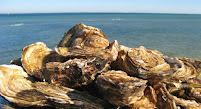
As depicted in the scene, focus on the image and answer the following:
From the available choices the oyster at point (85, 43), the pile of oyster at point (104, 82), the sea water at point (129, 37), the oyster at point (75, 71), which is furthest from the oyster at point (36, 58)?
the sea water at point (129, 37)

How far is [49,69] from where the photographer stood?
154 inches

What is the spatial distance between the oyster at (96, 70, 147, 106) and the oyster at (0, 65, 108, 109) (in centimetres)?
45

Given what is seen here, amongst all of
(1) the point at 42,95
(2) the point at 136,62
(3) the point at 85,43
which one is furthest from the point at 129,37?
(1) the point at 42,95

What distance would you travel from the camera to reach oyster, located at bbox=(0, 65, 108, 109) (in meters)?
3.49

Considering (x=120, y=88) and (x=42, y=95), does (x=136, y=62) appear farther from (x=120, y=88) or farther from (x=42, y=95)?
(x=42, y=95)

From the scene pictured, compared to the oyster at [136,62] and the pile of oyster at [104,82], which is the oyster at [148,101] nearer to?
the pile of oyster at [104,82]

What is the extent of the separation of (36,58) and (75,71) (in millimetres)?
1699

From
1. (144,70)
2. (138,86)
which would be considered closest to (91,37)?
(144,70)

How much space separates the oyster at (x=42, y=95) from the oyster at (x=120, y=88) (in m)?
0.45

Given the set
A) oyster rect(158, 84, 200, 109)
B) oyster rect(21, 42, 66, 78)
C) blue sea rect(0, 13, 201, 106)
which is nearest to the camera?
oyster rect(158, 84, 200, 109)

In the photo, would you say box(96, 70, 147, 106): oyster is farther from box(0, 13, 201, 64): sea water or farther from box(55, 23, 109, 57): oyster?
box(0, 13, 201, 64): sea water

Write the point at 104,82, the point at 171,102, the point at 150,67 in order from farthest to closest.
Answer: the point at 150,67 → the point at 171,102 → the point at 104,82

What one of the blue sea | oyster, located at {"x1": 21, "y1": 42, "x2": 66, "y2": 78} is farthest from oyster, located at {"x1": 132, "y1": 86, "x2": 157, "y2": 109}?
the blue sea

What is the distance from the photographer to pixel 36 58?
496cm
